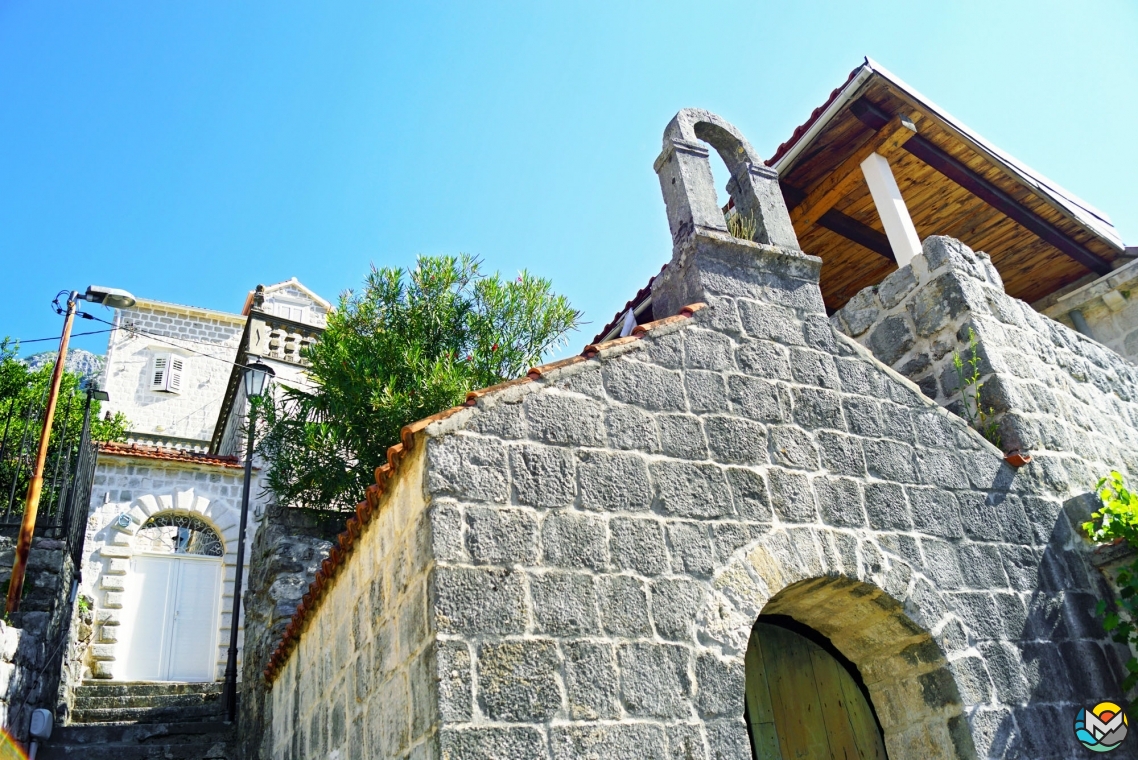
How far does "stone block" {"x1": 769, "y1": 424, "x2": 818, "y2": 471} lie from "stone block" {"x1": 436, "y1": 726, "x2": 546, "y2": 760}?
1907mm

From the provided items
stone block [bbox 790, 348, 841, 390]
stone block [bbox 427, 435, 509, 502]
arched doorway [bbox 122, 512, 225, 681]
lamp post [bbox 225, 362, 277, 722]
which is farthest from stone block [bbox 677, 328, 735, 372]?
arched doorway [bbox 122, 512, 225, 681]

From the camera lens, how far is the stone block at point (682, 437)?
13.3 ft

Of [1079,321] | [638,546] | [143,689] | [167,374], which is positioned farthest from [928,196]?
[167,374]

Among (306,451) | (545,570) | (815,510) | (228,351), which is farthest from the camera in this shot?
(228,351)

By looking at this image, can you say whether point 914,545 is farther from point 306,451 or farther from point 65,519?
point 65,519

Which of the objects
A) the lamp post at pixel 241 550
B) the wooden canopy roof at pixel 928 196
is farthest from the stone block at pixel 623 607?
the wooden canopy roof at pixel 928 196

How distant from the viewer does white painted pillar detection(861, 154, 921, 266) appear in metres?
6.76

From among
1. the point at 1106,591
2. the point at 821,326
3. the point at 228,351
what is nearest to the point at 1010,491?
the point at 1106,591

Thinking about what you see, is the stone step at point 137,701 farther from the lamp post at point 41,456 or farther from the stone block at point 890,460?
the stone block at point 890,460

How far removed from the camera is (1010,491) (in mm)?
4965

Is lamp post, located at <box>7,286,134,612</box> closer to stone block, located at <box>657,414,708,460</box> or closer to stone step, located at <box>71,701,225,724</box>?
stone step, located at <box>71,701,225,724</box>

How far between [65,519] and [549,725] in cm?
613

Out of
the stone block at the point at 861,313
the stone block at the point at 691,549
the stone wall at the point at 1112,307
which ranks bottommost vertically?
the stone block at the point at 691,549

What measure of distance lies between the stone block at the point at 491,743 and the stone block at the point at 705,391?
1790 millimetres
